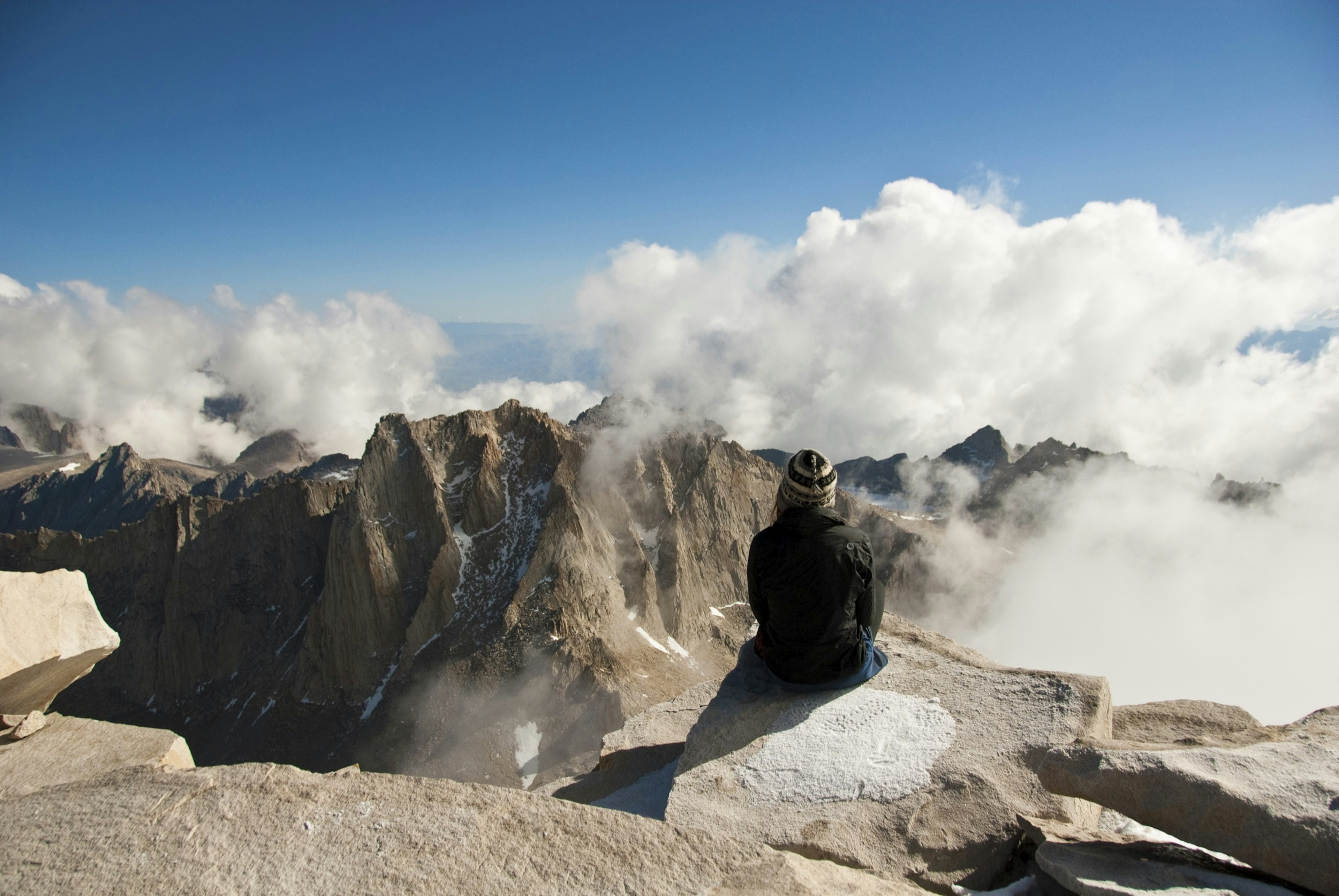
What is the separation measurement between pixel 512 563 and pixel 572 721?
70.5 feet

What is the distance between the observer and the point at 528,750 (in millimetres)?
53938

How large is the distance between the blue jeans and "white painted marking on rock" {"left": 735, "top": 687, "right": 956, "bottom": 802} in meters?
0.11

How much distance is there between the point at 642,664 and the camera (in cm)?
6247

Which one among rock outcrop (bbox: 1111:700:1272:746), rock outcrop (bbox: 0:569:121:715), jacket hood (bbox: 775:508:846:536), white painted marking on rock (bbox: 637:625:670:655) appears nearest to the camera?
rock outcrop (bbox: 1111:700:1272:746)

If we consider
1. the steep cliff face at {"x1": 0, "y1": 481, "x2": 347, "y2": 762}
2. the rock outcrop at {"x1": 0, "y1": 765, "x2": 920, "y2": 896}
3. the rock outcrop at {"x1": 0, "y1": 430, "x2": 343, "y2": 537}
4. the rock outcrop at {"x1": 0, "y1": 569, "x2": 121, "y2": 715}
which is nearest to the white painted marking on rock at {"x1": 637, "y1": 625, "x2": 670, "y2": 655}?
the steep cliff face at {"x1": 0, "y1": 481, "x2": 347, "y2": 762}

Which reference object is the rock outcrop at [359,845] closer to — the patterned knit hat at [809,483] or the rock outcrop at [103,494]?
the patterned knit hat at [809,483]

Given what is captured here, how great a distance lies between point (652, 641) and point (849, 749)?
6403 centimetres

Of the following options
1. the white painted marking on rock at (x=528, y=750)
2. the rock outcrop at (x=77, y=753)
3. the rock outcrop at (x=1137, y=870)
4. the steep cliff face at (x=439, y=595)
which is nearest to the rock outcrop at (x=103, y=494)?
the steep cliff face at (x=439, y=595)

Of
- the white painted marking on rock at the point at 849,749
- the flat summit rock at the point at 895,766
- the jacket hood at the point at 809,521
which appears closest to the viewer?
the flat summit rock at the point at 895,766

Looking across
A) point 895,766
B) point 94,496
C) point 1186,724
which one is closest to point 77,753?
point 895,766

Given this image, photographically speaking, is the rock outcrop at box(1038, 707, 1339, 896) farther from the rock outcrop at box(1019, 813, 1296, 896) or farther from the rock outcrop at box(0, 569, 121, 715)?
the rock outcrop at box(0, 569, 121, 715)

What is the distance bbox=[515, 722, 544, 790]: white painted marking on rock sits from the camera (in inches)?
2057

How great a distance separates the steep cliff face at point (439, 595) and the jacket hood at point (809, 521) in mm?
51841

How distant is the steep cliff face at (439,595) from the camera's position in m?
58.0
